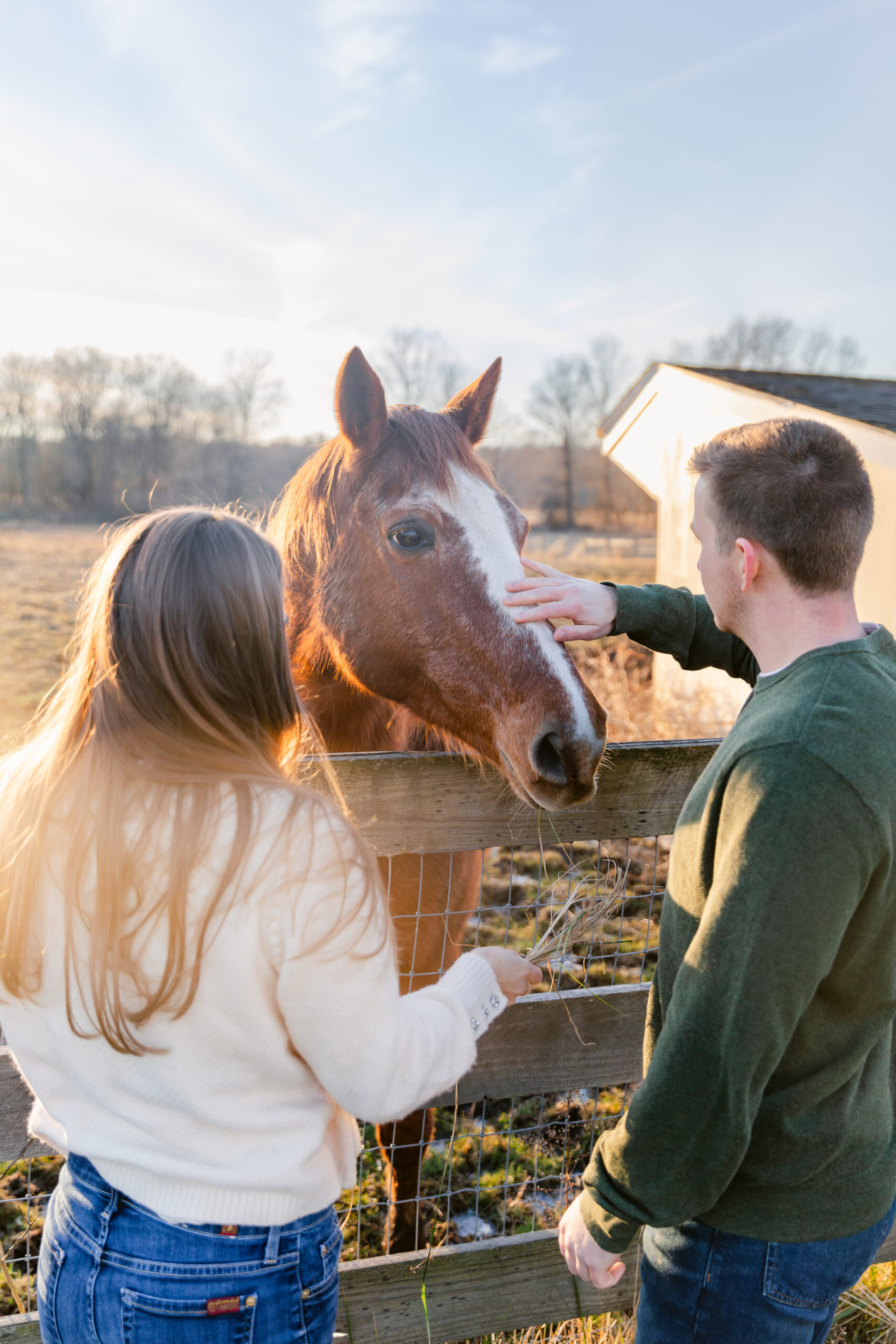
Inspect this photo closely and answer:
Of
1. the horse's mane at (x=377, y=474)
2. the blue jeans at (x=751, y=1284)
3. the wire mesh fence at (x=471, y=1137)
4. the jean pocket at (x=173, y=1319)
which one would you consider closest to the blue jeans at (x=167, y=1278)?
the jean pocket at (x=173, y=1319)

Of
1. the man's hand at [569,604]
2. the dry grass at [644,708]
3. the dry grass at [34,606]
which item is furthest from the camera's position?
the dry grass at [34,606]

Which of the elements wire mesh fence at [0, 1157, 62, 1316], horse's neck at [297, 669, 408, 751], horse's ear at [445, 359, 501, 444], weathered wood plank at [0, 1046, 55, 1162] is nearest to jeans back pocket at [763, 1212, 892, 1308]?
weathered wood plank at [0, 1046, 55, 1162]

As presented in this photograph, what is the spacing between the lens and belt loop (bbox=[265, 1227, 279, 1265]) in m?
1.18

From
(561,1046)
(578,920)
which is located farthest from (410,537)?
(561,1046)

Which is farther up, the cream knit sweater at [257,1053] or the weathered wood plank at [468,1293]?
the cream knit sweater at [257,1053]

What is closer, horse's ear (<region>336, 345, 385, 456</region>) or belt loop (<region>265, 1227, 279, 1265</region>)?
belt loop (<region>265, 1227, 279, 1265</region>)

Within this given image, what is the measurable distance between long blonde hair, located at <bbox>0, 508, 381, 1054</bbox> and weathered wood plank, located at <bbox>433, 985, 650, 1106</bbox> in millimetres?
1152

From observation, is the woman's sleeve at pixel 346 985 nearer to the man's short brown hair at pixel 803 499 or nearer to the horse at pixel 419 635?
the man's short brown hair at pixel 803 499

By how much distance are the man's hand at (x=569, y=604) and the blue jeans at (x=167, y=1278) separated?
4.60 ft

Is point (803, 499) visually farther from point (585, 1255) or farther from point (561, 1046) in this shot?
point (561, 1046)

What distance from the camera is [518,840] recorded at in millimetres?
2037

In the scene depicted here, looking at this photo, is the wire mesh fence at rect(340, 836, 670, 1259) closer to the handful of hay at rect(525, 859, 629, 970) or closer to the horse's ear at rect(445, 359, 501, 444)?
the handful of hay at rect(525, 859, 629, 970)

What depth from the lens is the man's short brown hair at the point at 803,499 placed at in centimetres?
122

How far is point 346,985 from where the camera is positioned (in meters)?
1.08
